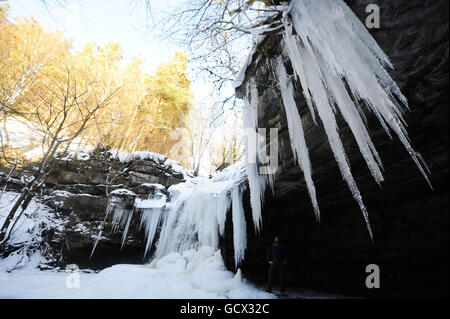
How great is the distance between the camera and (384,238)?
10.2ft

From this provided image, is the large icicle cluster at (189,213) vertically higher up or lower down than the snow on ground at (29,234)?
higher up

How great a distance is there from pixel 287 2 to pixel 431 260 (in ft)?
13.7

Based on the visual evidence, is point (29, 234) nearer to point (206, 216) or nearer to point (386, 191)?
point (206, 216)

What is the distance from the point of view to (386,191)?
9.48 ft

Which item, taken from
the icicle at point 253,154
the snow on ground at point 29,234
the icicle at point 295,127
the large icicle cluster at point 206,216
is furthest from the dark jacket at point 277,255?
the snow on ground at point 29,234

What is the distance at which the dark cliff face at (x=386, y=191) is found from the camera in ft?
6.45

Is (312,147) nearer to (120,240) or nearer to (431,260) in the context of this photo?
(431,260)

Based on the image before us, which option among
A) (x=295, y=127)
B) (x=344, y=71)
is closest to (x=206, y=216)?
(x=295, y=127)

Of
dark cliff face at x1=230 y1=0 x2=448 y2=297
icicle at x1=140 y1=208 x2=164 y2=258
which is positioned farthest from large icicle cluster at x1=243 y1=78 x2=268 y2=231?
icicle at x1=140 y1=208 x2=164 y2=258

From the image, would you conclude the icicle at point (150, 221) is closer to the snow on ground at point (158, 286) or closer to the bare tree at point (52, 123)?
the snow on ground at point (158, 286)

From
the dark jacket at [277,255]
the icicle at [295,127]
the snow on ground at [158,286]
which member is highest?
the icicle at [295,127]

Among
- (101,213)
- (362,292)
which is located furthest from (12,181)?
(362,292)

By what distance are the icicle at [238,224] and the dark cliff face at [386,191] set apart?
0.71 m

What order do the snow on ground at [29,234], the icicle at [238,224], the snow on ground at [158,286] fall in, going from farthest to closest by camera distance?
the snow on ground at [29,234]
the icicle at [238,224]
the snow on ground at [158,286]
